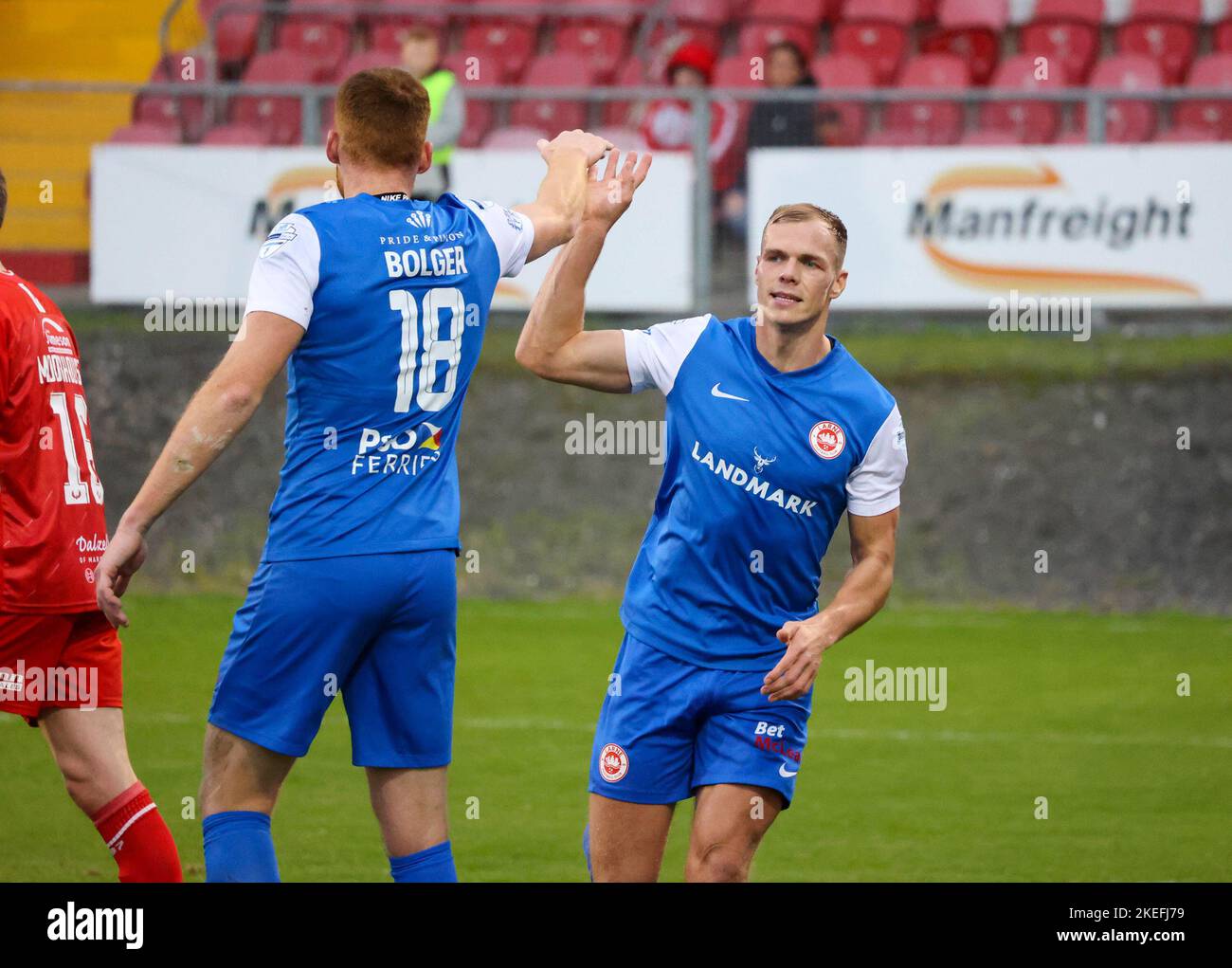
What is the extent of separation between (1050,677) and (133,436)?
701 centimetres

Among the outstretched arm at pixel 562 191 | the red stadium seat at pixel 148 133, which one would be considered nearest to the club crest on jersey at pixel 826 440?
the outstretched arm at pixel 562 191

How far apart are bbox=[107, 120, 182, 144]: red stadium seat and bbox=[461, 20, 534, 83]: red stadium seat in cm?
352

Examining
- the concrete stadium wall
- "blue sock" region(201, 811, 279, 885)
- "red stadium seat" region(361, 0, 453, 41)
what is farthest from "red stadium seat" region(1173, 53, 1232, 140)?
"blue sock" region(201, 811, 279, 885)

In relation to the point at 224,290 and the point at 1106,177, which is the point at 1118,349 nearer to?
the point at 1106,177

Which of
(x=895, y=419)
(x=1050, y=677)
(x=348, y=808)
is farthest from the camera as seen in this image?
(x=1050, y=677)

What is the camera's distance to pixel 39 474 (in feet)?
16.9

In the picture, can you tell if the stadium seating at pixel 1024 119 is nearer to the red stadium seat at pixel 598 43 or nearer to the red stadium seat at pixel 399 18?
the red stadium seat at pixel 598 43

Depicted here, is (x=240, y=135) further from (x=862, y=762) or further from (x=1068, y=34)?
(x=862, y=762)

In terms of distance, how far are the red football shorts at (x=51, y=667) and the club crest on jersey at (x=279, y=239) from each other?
1.43 meters

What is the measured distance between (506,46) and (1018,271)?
6.06m

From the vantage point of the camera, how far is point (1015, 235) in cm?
1271

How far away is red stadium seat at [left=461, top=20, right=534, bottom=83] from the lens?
16.5m
